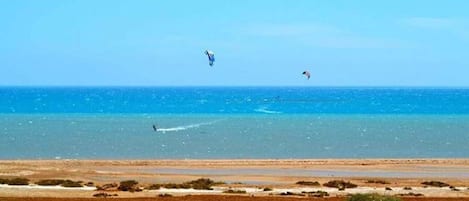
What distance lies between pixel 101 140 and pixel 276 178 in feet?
102

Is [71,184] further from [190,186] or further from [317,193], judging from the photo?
[317,193]

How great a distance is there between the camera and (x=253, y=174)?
43.1m

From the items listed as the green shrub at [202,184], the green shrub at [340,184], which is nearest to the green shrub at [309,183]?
the green shrub at [340,184]

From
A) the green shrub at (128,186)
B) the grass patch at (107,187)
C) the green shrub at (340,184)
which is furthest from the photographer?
the green shrub at (340,184)

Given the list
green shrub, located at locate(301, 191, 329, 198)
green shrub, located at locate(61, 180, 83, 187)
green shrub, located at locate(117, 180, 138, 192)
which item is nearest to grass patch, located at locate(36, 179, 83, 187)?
green shrub, located at locate(61, 180, 83, 187)

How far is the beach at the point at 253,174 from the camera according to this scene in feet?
110

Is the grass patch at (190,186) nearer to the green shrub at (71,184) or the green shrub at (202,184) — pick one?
the green shrub at (202,184)

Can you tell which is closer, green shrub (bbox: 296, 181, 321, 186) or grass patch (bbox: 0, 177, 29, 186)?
grass patch (bbox: 0, 177, 29, 186)

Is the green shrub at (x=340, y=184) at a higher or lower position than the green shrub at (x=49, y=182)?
lower

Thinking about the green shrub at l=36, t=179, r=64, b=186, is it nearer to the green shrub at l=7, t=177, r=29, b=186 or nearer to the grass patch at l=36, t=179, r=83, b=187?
the grass patch at l=36, t=179, r=83, b=187

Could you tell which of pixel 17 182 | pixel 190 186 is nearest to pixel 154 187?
pixel 190 186

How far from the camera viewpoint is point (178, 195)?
32000mm

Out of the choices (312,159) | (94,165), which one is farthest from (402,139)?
(94,165)

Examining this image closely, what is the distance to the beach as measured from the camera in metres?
33.6
